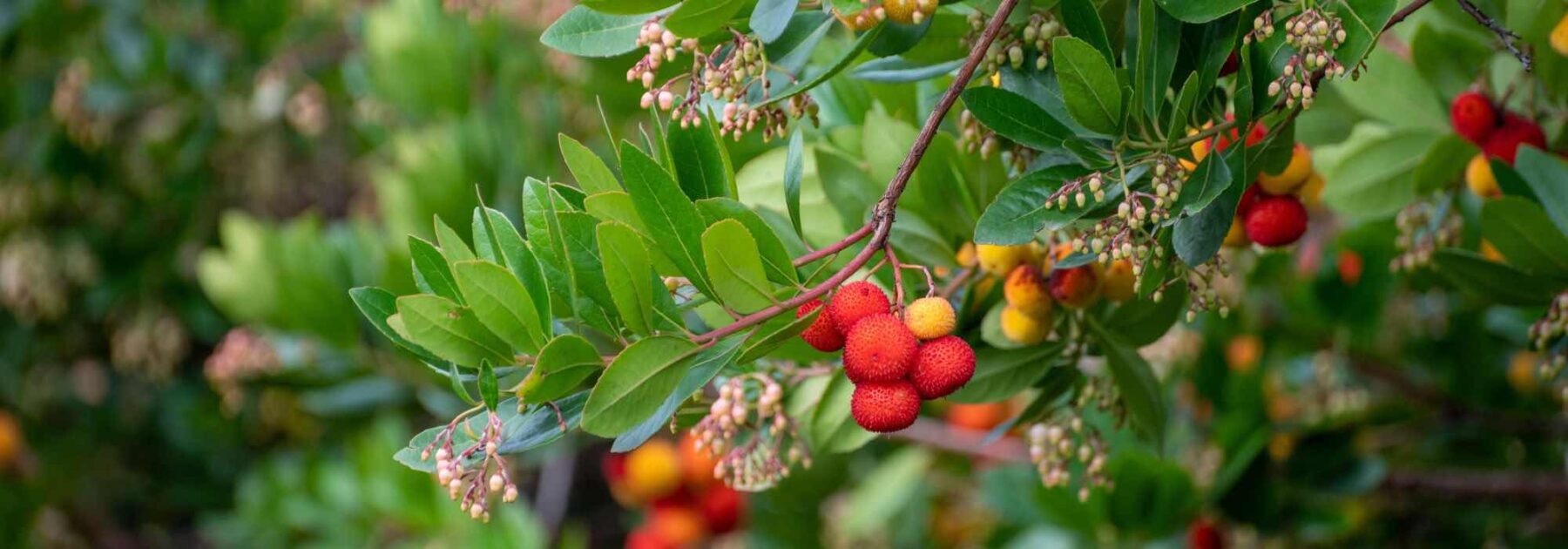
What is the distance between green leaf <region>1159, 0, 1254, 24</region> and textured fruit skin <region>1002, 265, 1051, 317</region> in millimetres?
275

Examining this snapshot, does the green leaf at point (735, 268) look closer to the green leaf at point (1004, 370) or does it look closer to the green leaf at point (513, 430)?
the green leaf at point (513, 430)

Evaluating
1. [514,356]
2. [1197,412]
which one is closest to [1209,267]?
[514,356]

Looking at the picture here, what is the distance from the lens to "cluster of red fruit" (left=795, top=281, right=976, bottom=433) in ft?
2.91

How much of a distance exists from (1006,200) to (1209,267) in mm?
191

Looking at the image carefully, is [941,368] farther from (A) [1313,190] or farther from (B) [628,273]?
(A) [1313,190]

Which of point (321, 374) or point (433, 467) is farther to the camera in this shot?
point (321, 374)

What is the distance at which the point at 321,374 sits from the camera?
8.70ft

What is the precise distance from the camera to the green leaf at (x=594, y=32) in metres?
1.03

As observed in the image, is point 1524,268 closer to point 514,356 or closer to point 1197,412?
point 514,356

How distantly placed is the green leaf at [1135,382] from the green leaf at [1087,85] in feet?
0.91

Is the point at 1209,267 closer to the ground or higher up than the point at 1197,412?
higher up

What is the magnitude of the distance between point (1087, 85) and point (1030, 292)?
23 centimetres

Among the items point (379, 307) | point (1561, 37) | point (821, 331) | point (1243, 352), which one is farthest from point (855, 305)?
point (1243, 352)

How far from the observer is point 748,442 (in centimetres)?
115
